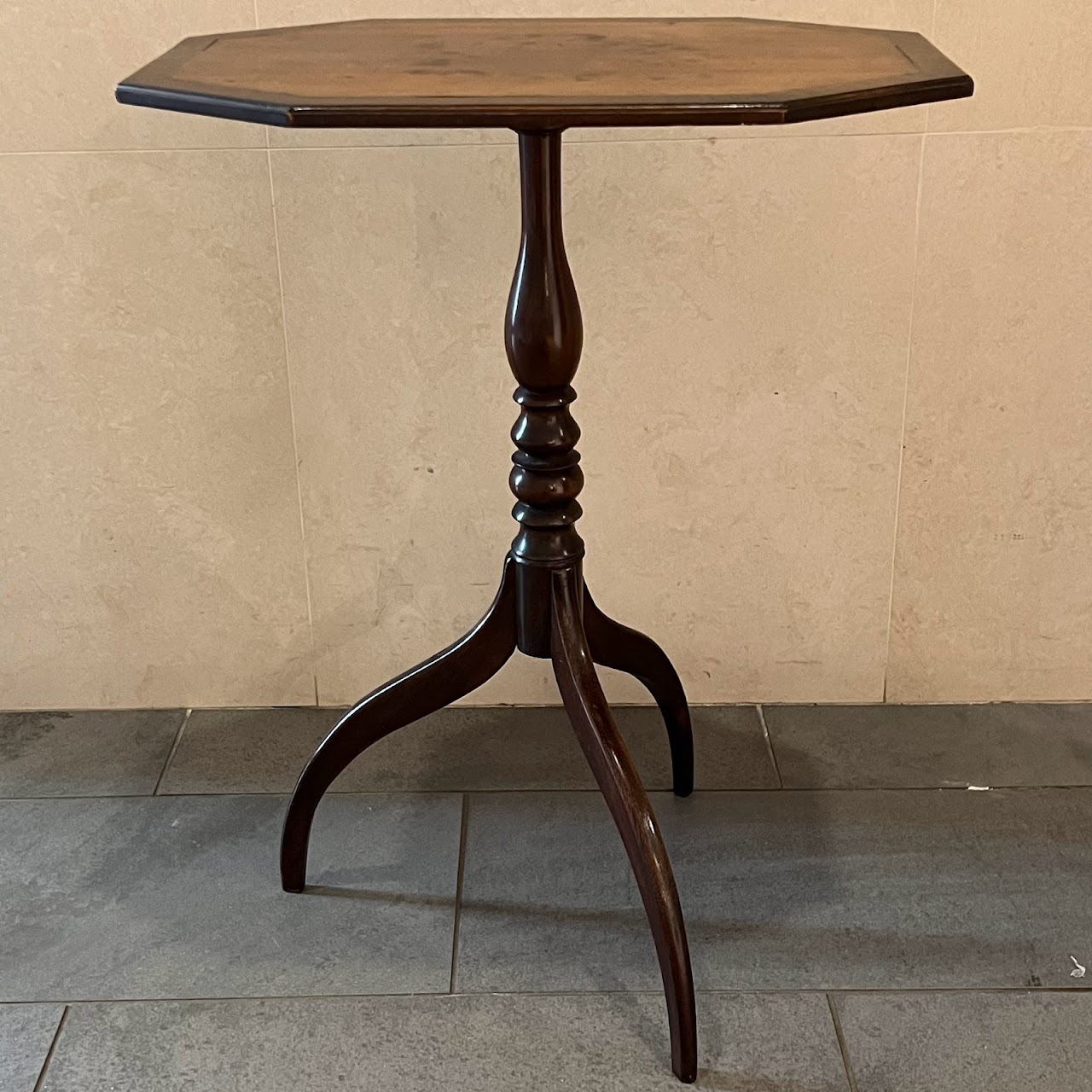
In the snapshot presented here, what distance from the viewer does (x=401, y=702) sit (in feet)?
4.49

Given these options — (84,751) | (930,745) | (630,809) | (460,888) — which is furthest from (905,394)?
(84,751)

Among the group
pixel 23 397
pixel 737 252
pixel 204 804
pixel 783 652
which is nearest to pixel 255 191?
pixel 23 397

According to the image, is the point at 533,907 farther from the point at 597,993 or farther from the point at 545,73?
the point at 545,73

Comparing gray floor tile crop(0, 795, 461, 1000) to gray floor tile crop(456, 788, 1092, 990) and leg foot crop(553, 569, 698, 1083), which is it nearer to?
gray floor tile crop(456, 788, 1092, 990)

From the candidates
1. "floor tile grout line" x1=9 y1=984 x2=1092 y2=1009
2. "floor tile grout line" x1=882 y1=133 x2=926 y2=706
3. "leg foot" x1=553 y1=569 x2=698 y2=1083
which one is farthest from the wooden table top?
"floor tile grout line" x1=9 y1=984 x2=1092 y2=1009

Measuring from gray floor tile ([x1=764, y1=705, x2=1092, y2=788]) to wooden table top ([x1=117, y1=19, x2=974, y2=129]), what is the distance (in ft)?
2.60

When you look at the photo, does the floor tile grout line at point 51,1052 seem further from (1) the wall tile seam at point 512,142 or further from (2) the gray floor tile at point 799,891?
(1) the wall tile seam at point 512,142

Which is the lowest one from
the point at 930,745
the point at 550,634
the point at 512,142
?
the point at 930,745

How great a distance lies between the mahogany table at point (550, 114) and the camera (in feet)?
3.03

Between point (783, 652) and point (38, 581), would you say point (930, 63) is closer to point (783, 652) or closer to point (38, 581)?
point (783, 652)

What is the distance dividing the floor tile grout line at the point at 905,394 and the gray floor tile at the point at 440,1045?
→ 0.55 meters

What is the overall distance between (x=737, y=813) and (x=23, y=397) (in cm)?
92

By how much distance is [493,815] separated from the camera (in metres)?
1.51

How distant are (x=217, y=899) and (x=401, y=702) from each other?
0.27m
